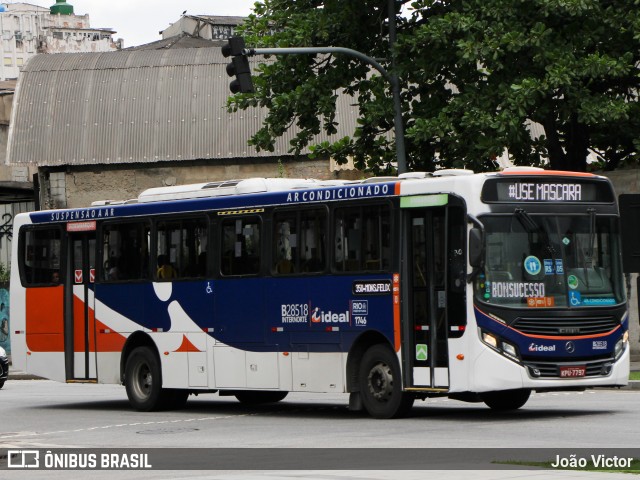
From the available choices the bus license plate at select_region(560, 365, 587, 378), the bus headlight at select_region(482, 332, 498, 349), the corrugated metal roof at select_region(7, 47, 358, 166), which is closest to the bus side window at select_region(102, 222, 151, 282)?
the bus headlight at select_region(482, 332, 498, 349)

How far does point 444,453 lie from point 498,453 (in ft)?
1.80

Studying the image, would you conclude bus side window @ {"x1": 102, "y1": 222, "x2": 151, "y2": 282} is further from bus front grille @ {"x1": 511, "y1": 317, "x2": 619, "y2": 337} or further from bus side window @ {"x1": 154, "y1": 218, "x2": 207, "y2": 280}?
bus front grille @ {"x1": 511, "y1": 317, "x2": 619, "y2": 337}

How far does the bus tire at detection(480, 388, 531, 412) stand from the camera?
19641 mm

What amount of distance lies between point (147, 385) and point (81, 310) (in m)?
1.87

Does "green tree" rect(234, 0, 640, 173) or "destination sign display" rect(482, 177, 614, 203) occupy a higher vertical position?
"green tree" rect(234, 0, 640, 173)

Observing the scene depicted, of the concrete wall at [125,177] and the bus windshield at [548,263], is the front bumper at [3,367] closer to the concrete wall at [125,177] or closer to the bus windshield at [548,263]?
the bus windshield at [548,263]

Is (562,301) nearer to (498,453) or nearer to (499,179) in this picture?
(499,179)

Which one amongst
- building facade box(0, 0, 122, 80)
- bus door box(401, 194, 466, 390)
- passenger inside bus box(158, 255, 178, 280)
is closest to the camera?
bus door box(401, 194, 466, 390)

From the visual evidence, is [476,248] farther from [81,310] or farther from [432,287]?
[81,310]

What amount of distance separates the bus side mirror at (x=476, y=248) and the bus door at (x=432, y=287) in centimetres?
22

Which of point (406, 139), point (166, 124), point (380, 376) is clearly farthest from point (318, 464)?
point (166, 124)

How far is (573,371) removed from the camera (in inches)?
707

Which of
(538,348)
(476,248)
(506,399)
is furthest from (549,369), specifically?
(506,399)

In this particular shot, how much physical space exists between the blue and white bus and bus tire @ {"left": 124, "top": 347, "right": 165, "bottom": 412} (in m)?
0.03
